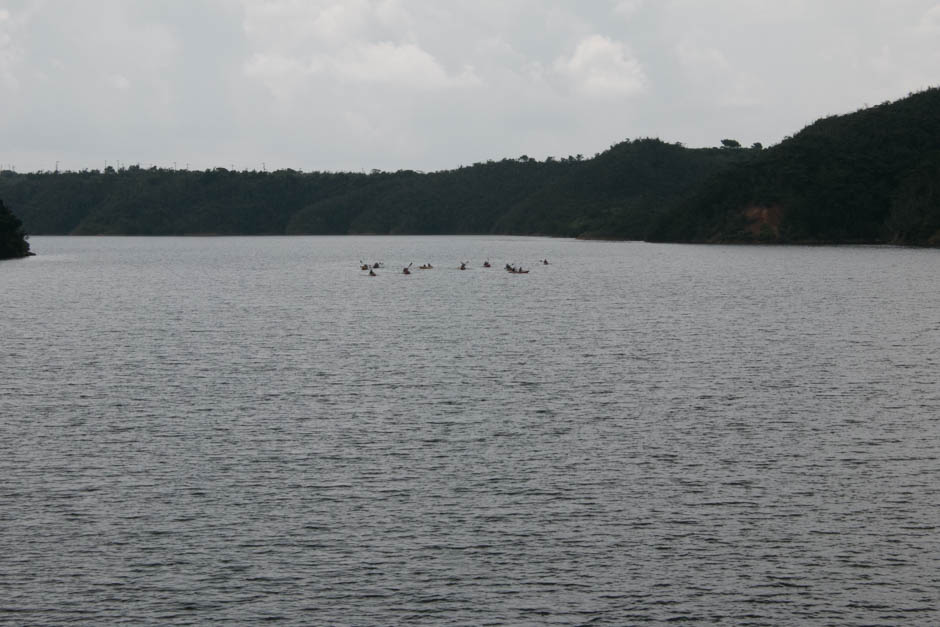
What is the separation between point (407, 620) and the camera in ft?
85.8

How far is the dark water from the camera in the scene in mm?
27672

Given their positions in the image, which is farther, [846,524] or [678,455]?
[678,455]

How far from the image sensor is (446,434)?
4500 cm

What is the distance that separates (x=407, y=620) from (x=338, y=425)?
2108 cm

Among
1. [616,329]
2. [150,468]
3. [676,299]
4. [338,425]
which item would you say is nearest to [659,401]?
[338,425]

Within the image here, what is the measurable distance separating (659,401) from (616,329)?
111ft

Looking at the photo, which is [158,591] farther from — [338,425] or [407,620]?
[338,425]

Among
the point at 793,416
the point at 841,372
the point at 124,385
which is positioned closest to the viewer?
the point at 793,416

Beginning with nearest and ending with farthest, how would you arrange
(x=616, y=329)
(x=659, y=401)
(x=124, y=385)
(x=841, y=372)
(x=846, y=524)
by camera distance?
(x=846, y=524), (x=659, y=401), (x=124, y=385), (x=841, y=372), (x=616, y=329)

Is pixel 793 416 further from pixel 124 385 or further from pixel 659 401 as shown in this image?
pixel 124 385

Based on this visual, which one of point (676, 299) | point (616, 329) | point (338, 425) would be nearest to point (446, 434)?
point (338, 425)

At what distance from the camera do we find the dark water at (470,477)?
1089 inches

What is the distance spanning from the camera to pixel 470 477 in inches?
1500

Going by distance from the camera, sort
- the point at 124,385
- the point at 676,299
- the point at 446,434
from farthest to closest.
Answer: the point at 676,299
the point at 124,385
the point at 446,434
